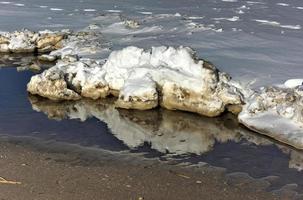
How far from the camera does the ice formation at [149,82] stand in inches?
566

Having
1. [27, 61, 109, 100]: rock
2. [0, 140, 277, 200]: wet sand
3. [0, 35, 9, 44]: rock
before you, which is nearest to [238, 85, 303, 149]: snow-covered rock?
[0, 140, 277, 200]: wet sand

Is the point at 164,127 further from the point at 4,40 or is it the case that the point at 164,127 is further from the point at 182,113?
the point at 4,40

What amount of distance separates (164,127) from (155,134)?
0.58m

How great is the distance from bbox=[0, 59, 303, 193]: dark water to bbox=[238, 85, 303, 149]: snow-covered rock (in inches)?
9.7

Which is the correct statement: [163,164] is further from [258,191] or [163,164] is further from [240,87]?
[240,87]

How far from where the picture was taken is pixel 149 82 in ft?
48.4

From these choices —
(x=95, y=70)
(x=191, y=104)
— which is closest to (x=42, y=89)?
(x=95, y=70)

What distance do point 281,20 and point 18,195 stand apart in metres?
19.8

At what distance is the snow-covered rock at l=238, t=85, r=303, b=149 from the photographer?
12.3 meters

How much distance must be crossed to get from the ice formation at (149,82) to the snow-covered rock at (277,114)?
0.76 metres

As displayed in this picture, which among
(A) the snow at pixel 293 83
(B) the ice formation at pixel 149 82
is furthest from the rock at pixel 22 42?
(A) the snow at pixel 293 83

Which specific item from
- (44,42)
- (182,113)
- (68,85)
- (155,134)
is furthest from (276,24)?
(155,134)

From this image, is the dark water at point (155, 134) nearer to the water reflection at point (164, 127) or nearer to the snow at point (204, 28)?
the water reflection at point (164, 127)

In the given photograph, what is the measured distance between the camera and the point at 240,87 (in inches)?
584
